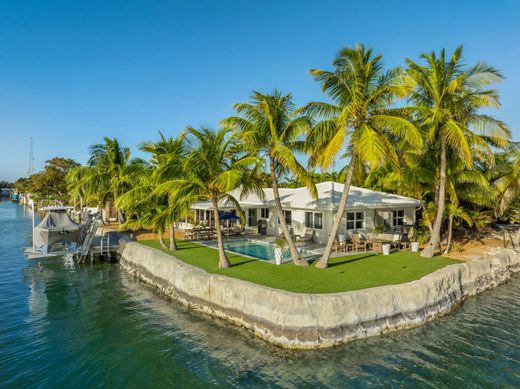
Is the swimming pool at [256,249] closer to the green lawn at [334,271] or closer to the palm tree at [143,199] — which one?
the green lawn at [334,271]

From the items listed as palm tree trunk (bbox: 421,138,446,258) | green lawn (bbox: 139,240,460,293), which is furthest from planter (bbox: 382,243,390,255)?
palm tree trunk (bbox: 421,138,446,258)

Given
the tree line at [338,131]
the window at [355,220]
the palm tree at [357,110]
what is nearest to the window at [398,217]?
the window at [355,220]

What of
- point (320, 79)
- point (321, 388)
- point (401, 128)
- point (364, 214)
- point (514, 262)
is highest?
point (320, 79)

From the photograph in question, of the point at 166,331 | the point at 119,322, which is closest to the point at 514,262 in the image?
the point at 166,331

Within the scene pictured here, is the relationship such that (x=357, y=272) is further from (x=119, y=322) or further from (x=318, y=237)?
(x=119, y=322)

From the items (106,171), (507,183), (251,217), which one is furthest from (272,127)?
(106,171)

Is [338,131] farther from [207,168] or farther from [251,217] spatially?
[251,217]

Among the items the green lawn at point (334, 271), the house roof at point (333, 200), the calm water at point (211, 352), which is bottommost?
the calm water at point (211, 352)
